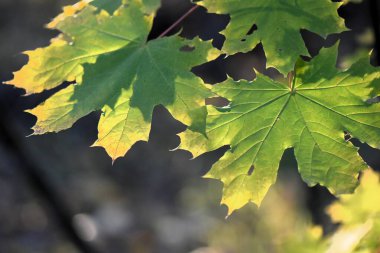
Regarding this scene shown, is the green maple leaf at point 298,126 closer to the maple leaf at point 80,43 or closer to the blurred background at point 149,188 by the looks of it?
the maple leaf at point 80,43

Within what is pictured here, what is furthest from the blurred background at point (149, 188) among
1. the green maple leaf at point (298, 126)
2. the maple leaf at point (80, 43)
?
the maple leaf at point (80, 43)

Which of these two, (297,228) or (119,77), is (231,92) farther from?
(297,228)

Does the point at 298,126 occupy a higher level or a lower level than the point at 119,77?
lower

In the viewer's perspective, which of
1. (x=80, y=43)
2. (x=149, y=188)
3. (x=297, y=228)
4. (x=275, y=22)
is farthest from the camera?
(x=149, y=188)

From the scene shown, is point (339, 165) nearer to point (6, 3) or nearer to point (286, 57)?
point (286, 57)

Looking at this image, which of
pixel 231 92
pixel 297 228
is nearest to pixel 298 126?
pixel 231 92

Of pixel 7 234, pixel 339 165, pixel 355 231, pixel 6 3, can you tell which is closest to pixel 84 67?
pixel 339 165

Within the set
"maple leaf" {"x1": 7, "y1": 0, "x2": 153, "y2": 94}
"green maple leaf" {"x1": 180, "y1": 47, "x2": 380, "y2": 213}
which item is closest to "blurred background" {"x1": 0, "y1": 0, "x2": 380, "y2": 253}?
"green maple leaf" {"x1": 180, "y1": 47, "x2": 380, "y2": 213}
